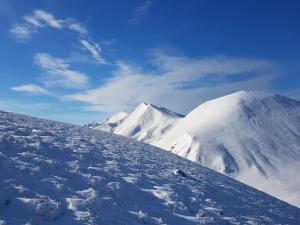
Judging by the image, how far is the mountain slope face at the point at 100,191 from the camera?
11453 millimetres

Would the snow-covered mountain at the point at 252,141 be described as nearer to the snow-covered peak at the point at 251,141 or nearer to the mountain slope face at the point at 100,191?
the snow-covered peak at the point at 251,141

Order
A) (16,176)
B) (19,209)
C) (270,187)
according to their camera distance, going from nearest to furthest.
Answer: (19,209) < (16,176) < (270,187)

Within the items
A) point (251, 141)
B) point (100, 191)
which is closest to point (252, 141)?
point (251, 141)

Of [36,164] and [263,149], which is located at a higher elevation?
→ [263,149]

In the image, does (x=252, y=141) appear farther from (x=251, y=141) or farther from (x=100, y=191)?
(x=100, y=191)

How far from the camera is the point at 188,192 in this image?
18.0 meters

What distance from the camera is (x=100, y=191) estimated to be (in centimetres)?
1416

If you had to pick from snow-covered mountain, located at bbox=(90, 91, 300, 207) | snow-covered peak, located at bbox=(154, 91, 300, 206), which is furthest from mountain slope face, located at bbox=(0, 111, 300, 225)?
snow-covered peak, located at bbox=(154, 91, 300, 206)

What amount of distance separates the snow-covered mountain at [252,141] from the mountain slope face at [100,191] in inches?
2748

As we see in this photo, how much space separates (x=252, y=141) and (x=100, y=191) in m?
124

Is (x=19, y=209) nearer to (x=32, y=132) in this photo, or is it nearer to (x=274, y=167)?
(x=32, y=132)

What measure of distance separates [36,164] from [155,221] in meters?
4.46

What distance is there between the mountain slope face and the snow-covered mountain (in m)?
69.8

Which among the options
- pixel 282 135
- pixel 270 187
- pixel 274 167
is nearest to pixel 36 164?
pixel 270 187
